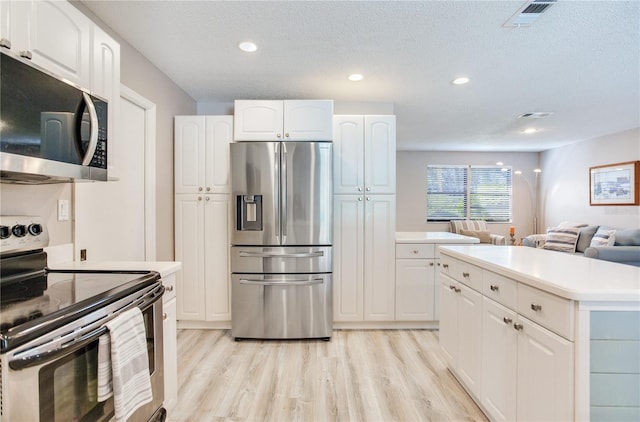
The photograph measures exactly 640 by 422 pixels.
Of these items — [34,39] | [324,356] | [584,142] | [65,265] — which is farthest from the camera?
[584,142]

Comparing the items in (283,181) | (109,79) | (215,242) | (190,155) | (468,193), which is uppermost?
(109,79)

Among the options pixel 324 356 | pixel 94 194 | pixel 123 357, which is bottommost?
pixel 324 356

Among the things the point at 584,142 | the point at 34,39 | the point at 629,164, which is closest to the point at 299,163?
the point at 34,39

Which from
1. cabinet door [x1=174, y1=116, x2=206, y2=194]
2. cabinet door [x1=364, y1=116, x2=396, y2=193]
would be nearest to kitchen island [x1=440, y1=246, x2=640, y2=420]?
cabinet door [x1=364, y1=116, x2=396, y2=193]

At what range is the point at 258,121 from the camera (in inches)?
123

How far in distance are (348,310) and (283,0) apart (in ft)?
8.60

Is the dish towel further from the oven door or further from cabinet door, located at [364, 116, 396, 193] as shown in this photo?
cabinet door, located at [364, 116, 396, 193]

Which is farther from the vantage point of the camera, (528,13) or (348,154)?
(348,154)

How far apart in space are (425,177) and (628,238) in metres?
3.66

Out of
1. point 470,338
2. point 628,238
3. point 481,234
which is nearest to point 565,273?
point 470,338

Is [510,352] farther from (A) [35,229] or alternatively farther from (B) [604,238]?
(B) [604,238]

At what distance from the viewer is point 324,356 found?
8.82 ft

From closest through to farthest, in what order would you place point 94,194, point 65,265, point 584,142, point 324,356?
point 65,265 → point 94,194 → point 324,356 → point 584,142

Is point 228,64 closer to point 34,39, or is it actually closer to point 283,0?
point 283,0
